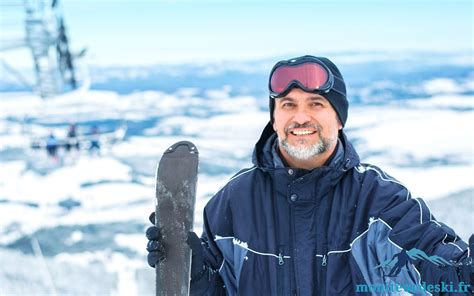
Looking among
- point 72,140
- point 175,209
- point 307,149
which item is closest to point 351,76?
point 72,140

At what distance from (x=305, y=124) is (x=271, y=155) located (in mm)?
171

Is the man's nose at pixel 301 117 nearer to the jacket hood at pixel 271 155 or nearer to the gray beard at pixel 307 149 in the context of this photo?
the gray beard at pixel 307 149

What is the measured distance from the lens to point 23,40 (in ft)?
42.7

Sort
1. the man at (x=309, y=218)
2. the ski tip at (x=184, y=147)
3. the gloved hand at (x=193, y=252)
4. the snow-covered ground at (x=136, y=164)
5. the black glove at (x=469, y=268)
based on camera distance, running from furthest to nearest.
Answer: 1. the snow-covered ground at (x=136, y=164)
2. the ski tip at (x=184, y=147)
3. the gloved hand at (x=193, y=252)
4. the man at (x=309, y=218)
5. the black glove at (x=469, y=268)

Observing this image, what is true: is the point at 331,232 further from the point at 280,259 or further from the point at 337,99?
the point at 337,99

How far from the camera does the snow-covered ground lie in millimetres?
6785

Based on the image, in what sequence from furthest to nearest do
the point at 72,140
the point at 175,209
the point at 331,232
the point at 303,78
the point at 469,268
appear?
the point at 72,140, the point at 175,209, the point at 303,78, the point at 331,232, the point at 469,268

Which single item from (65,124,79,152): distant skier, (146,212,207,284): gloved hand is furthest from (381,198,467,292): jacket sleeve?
(65,124,79,152): distant skier

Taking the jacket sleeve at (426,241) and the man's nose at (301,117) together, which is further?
the man's nose at (301,117)

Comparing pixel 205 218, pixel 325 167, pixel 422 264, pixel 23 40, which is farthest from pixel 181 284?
pixel 23 40

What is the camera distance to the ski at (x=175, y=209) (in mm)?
1982

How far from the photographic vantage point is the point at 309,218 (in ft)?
5.71

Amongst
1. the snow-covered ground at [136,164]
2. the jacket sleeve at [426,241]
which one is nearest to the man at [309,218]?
the jacket sleeve at [426,241]

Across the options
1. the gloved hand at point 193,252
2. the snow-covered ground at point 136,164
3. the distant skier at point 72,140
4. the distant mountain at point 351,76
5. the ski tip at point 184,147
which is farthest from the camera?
the distant mountain at point 351,76
